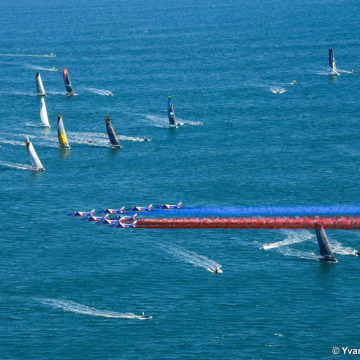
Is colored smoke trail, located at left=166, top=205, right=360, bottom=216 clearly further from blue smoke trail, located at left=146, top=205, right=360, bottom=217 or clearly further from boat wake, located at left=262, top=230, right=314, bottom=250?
boat wake, located at left=262, top=230, right=314, bottom=250

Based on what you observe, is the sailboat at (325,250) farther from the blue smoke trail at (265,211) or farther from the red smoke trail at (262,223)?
the blue smoke trail at (265,211)

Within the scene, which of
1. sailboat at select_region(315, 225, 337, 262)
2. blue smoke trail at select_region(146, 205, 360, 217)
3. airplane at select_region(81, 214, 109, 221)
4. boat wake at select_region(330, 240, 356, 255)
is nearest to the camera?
sailboat at select_region(315, 225, 337, 262)

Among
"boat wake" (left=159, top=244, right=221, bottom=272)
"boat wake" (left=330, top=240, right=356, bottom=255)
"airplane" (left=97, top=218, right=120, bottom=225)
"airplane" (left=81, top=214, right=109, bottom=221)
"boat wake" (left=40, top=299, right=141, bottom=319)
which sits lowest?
"boat wake" (left=40, top=299, right=141, bottom=319)

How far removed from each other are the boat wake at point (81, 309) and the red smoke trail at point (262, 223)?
26.8 meters

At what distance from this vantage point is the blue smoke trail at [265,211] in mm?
176125

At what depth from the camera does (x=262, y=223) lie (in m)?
173

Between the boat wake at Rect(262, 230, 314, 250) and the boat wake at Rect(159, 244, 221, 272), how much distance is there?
40.2ft

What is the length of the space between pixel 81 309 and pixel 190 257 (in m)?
27.5

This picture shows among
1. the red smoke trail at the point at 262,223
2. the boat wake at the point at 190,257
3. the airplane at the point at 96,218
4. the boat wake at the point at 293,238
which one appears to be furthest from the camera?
the airplane at the point at 96,218

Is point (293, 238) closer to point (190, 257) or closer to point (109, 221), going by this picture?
point (190, 257)

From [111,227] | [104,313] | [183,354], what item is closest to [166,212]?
[111,227]

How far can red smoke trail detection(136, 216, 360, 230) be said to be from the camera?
16588cm

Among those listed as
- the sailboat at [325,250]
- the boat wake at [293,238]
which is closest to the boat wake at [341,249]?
the sailboat at [325,250]

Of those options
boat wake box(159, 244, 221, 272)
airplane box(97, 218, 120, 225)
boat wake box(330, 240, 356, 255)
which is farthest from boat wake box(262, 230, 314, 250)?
airplane box(97, 218, 120, 225)
